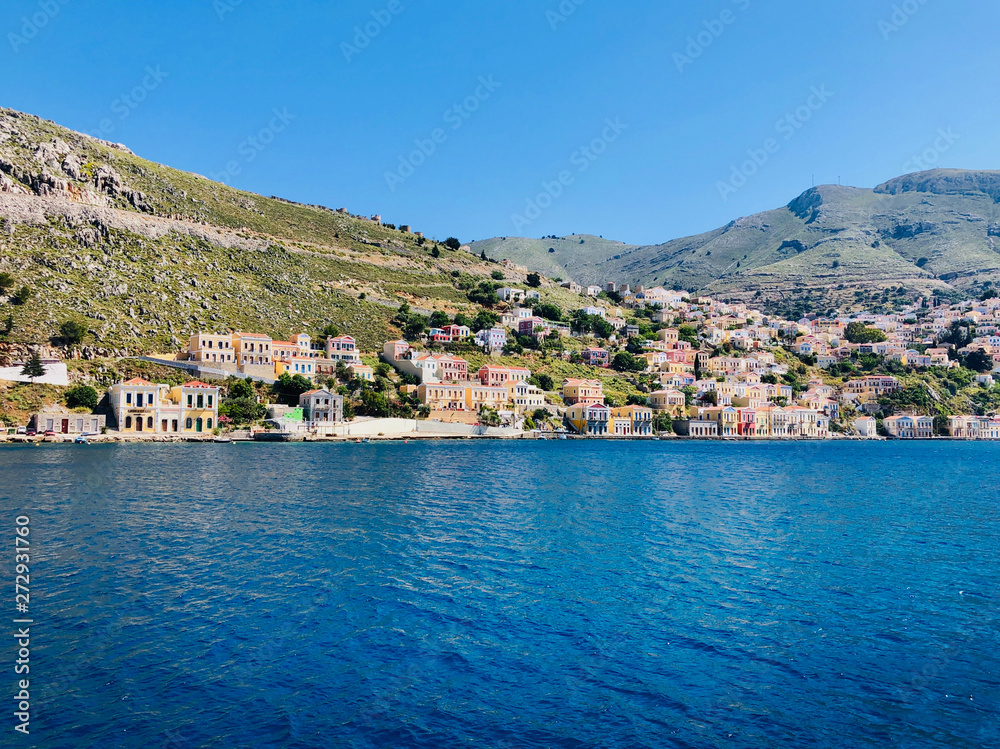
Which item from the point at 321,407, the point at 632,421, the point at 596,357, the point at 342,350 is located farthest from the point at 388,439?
the point at 596,357

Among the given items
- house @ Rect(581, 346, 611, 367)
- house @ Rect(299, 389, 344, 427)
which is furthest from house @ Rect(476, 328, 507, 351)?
house @ Rect(299, 389, 344, 427)

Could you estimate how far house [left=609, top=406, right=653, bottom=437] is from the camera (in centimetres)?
8344

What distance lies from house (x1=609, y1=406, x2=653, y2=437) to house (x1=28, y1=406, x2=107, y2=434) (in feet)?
176

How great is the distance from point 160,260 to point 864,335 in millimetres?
122560

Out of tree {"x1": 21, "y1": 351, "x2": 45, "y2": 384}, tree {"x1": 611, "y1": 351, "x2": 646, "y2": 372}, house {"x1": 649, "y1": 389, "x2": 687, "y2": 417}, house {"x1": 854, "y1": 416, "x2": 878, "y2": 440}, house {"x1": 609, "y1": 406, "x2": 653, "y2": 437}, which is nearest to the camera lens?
tree {"x1": 21, "y1": 351, "x2": 45, "y2": 384}

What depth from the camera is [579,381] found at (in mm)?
86938

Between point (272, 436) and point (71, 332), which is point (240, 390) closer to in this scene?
point (272, 436)

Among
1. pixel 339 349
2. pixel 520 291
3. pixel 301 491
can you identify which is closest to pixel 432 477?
pixel 301 491

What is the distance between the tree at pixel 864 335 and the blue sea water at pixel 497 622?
377ft

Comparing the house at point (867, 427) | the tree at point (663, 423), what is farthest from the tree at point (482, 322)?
the house at point (867, 427)

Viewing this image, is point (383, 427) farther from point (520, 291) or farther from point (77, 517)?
point (520, 291)

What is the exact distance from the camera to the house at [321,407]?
216ft

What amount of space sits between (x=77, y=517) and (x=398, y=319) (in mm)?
72504

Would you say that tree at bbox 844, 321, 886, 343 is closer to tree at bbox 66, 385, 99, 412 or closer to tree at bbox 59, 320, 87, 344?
tree at bbox 66, 385, 99, 412
